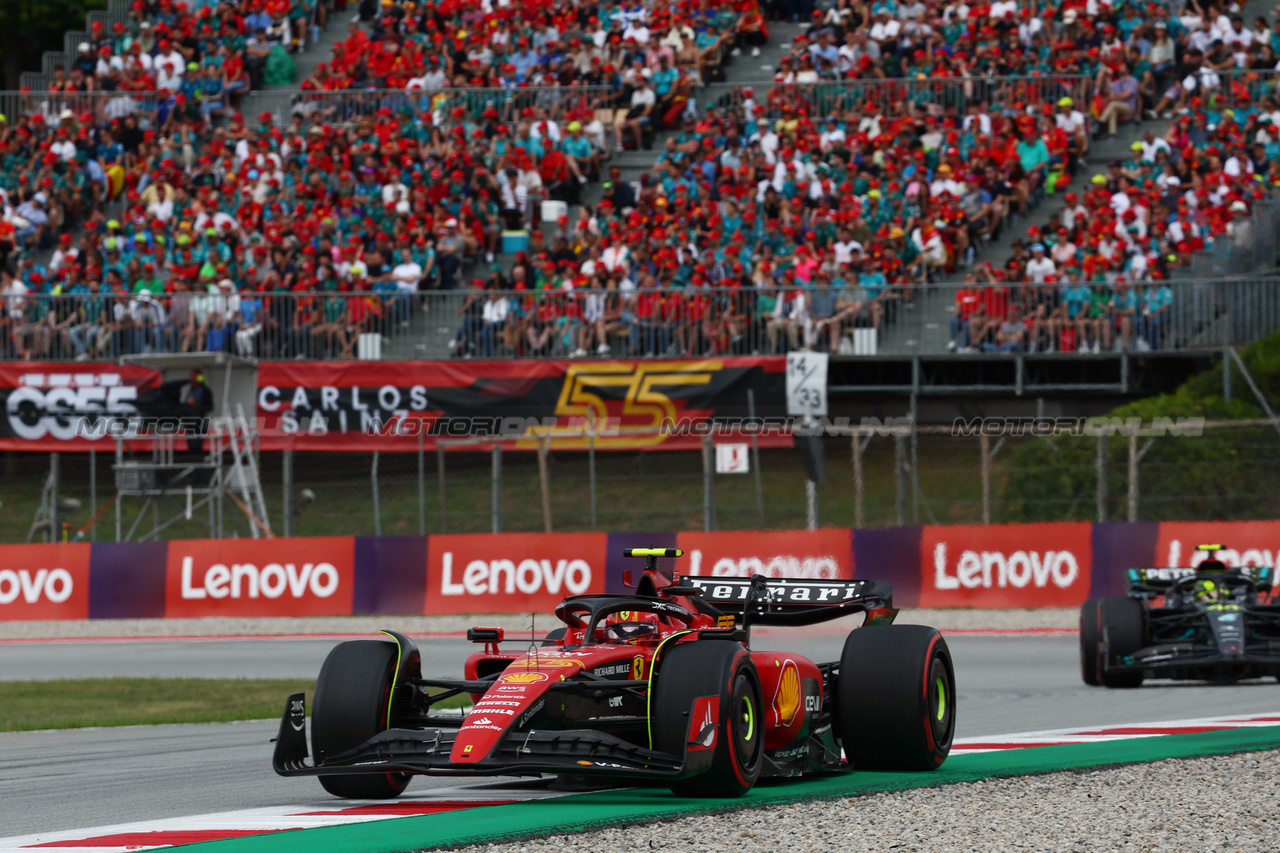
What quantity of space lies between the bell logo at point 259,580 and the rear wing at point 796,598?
528 inches

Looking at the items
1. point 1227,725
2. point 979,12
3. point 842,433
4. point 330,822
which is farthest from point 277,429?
point 330,822

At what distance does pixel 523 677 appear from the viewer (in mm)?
7891

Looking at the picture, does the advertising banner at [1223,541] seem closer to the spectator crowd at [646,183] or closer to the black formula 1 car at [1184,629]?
the spectator crowd at [646,183]

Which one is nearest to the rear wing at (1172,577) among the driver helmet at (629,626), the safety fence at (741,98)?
the driver helmet at (629,626)

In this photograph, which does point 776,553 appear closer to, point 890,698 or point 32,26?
point 890,698

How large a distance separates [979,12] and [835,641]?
45.6ft

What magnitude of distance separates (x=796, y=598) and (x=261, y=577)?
558 inches

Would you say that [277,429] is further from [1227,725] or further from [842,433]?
[1227,725]

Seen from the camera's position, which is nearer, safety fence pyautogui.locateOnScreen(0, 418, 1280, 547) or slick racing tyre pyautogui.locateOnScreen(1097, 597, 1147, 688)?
slick racing tyre pyautogui.locateOnScreen(1097, 597, 1147, 688)

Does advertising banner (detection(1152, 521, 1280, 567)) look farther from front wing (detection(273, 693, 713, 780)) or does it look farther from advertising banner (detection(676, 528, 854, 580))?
front wing (detection(273, 693, 713, 780))

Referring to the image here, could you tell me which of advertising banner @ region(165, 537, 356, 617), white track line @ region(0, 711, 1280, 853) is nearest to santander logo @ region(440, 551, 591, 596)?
advertising banner @ region(165, 537, 356, 617)

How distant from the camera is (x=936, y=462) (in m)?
21.4

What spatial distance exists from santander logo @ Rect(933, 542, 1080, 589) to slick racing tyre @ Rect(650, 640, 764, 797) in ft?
42.6

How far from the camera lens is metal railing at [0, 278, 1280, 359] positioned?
2372cm
